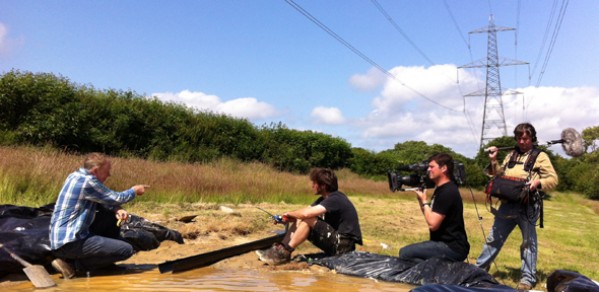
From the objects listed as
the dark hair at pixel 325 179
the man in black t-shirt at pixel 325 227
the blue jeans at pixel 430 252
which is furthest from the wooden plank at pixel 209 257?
the blue jeans at pixel 430 252

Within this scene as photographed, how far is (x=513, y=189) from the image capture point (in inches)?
218

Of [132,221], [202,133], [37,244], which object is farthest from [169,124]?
[37,244]

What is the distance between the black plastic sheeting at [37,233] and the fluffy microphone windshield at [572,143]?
17.3ft

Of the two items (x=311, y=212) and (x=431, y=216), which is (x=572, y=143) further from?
(x=311, y=212)

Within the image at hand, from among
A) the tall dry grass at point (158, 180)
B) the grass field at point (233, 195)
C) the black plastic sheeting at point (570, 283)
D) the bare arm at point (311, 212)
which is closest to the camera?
the black plastic sheeting at point (570, 283)

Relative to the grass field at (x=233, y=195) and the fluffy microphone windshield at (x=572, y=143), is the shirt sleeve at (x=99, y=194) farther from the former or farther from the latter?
→ the fluffy microphone windshield at (x=572, y=143)

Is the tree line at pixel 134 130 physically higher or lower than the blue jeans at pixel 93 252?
higher

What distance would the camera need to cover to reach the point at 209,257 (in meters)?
6.21

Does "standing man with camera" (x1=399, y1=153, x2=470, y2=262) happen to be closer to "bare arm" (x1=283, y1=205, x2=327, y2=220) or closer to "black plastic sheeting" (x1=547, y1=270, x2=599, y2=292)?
"bare arm" (x1=283, y1=205, x2=327, y2=220)

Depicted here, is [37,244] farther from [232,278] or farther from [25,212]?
[232,278]

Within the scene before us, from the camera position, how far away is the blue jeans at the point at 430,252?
18.1 ft

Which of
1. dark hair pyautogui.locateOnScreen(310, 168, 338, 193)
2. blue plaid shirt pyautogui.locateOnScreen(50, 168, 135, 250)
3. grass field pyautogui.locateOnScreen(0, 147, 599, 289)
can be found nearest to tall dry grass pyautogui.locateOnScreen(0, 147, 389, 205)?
grass field pyautogui.locateOnScreen(0, 147, 599, 289)

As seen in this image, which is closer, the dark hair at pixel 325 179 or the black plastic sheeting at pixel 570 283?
the black plastic sheeting at pixel 570 283

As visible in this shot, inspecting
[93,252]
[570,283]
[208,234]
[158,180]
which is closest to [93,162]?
[93,252]
